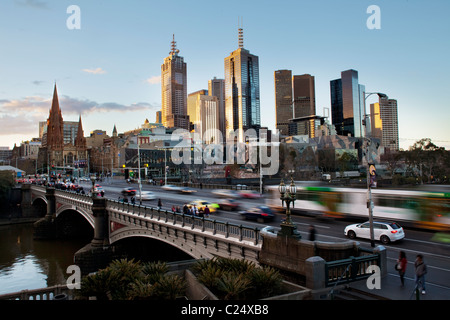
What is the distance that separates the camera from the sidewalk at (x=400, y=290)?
11.3 metres

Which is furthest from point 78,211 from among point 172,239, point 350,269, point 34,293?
point 350,269

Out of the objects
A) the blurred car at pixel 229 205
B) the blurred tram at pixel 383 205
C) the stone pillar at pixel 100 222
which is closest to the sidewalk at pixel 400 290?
the blurred tram at pixel 383 205

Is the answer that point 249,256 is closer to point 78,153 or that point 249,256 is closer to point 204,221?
point 204,221

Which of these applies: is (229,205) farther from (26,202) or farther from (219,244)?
(26,202)

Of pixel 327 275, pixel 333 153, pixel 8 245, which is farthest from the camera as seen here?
pixel 333 153

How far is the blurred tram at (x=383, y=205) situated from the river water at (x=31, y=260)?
85.7ft

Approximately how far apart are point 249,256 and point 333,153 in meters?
107

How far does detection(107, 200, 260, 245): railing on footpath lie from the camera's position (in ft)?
61.0

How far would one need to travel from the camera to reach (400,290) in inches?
468

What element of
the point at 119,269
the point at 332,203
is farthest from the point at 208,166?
the point at 119,269

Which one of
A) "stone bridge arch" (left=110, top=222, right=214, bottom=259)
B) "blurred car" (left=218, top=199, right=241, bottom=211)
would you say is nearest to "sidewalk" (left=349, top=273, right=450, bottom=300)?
"stone bridge arch" (left=110, top=222, right=214, bottom=259)

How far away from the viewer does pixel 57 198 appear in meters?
58.4

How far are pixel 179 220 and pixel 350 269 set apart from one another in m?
14.3

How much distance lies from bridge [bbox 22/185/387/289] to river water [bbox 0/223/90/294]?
189 inches
